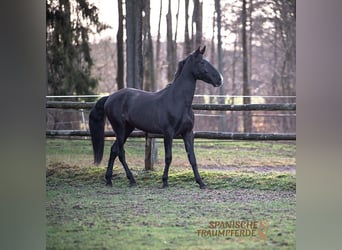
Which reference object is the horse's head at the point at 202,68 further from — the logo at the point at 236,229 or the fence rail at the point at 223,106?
the logo at the point at 236,229

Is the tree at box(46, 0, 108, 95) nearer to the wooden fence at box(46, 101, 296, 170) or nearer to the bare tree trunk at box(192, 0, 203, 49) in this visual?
the wooden fence at box(46, 101, 296, 170)

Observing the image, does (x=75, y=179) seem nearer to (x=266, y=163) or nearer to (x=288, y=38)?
(x=266, y=163)

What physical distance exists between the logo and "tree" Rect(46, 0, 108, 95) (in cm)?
141

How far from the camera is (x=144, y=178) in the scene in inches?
181

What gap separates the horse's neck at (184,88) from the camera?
4566 mm

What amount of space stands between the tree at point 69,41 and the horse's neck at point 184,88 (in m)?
0.63

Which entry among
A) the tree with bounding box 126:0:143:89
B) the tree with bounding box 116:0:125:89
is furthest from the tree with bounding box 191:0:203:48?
the tree with bounding box 116:0:125:89

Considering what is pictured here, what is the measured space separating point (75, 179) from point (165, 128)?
815mm

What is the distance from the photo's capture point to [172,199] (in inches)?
180

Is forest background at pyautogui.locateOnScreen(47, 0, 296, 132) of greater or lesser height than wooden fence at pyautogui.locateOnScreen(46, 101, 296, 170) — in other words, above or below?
above

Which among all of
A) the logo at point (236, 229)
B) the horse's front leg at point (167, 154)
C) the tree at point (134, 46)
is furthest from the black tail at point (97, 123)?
the logo at point (236, 229)

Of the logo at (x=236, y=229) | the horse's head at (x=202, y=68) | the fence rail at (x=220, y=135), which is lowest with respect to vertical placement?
the logo at (x=236, y=229)

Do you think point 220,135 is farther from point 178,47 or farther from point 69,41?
point 69,41

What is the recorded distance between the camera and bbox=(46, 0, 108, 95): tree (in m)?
4.57
